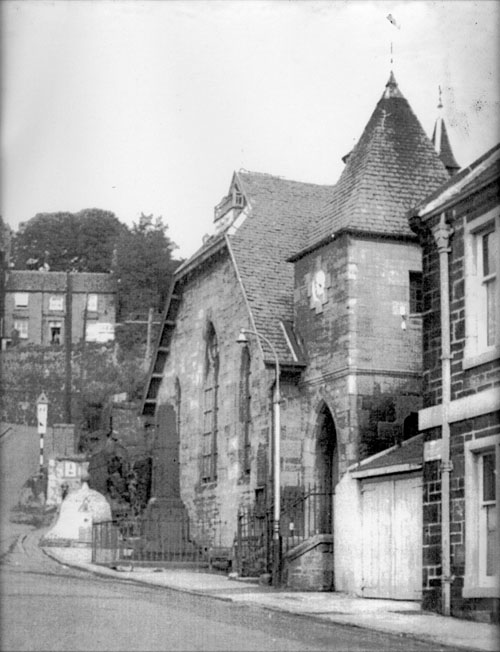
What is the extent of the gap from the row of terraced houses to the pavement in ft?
2.05

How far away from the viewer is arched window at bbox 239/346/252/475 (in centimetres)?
3225

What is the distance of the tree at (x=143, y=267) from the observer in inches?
3159

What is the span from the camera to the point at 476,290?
17.3 metres

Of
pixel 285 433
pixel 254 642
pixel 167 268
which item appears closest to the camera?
pixel 254 642

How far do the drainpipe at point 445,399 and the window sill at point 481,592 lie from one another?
508 mm

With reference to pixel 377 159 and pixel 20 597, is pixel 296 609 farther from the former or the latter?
pixel 377 159

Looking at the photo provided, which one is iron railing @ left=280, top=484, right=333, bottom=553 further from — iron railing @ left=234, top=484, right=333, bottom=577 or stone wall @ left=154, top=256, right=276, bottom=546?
stone wall @ left=154, top=256, right=276, bottom=546

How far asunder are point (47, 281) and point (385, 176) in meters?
69.5

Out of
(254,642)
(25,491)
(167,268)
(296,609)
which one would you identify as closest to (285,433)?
(296,609)

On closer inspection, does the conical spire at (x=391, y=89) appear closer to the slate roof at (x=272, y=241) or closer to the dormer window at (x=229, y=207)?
the slate roof at (x=272, y=241)

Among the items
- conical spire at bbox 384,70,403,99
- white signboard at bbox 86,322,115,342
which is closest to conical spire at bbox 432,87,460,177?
conical spire at bbox 384,70,403,99

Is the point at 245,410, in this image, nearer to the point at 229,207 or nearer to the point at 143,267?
the point at 229,207

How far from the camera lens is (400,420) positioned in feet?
87.8

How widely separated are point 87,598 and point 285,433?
42.6 ft
